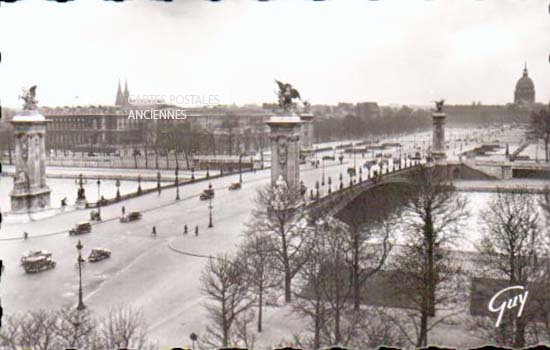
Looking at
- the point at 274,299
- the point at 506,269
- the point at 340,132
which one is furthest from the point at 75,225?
the point at 340,132

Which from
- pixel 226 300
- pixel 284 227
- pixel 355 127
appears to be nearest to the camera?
pixel 226 300

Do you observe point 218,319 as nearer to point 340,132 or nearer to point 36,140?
point 36,140

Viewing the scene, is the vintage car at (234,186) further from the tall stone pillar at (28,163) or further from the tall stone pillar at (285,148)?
the tall stone pillar at (28,163)

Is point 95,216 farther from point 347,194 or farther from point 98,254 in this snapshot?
point 347,194

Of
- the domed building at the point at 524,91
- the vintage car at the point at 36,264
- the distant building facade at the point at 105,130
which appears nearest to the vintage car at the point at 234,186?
the vintage car at the point at 36,264

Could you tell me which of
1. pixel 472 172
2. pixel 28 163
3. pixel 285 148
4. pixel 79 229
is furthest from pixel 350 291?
pixel 472 172
